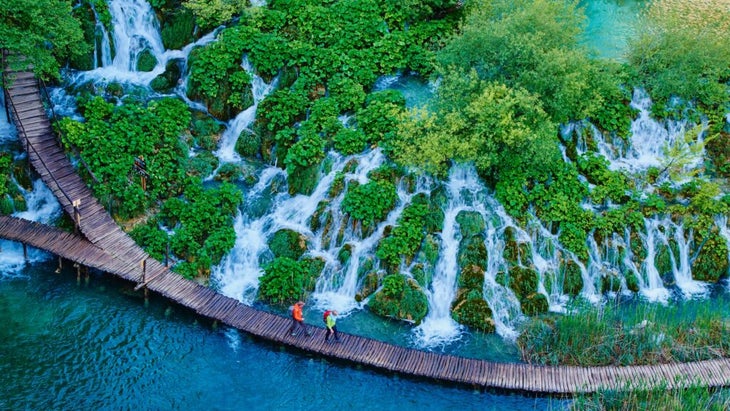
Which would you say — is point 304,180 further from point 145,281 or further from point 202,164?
point 145,281

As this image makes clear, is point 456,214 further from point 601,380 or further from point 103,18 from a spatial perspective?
point 103,18

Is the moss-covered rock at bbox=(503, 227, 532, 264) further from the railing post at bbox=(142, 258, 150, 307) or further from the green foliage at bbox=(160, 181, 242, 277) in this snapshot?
the railing post at bbox=(142, 258, 150, 307)

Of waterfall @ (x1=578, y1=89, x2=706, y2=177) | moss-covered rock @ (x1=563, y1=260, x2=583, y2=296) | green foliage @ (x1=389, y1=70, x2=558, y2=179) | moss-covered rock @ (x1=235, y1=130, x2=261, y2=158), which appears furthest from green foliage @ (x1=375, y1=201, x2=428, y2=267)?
waterfall @ (x1=578, y1=89, x2=706, y2=177)

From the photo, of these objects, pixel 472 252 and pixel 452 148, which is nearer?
pixel 452 148

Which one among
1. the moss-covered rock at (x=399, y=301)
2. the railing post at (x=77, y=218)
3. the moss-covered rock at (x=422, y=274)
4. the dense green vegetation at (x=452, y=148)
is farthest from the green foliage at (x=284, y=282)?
the railing post at (x=77, y=218)

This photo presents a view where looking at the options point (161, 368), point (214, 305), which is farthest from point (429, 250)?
point (161, 368)

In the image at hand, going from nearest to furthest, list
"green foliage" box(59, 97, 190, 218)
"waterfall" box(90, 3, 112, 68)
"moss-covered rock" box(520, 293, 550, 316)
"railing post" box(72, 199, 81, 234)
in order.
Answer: "moss-covered rock" box(520, 293, 550, 316)
"railing post" box(72, 199, 81, 234)
"green foliage" box(59, 97, 190, 218)
"waterfall" box(90, 3, 112, 68)

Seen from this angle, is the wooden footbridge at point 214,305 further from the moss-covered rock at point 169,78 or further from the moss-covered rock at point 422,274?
the moss-covered rock at point 169,78
